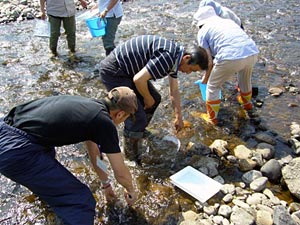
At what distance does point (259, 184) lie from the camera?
3518 mm

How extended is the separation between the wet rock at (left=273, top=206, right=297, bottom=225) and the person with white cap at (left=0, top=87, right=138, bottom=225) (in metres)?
1.46

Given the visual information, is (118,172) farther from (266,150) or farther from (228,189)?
(266,150)

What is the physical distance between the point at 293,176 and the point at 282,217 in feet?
2.34

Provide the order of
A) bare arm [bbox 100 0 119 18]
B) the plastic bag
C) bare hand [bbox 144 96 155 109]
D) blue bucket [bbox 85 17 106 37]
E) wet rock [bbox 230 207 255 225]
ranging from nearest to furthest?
wet rock [bbox 230 207 255 225]
bare hand [bbox 144 96 155 109]
bare arm [bbox 100 0 119 18]
blue bucket [bbox 85 17 106 37]
the plastic bag

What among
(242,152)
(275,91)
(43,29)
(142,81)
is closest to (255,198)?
(242,152)

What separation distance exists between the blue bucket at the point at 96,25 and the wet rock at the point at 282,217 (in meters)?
4.17

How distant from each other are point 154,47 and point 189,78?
265 cm

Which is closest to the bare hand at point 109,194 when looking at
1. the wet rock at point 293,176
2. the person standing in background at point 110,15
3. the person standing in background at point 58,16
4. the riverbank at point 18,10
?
the wet rock at point 293,176

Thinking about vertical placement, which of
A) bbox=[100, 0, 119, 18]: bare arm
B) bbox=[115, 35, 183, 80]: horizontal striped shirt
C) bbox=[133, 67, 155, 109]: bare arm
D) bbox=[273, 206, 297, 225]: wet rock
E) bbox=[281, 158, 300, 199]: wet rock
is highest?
bbox=[115, 35, 183, 80]: horizontal striped shirt

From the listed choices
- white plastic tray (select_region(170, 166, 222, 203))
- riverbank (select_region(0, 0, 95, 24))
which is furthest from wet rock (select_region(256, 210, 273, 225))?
riverbank (select_region(0, 0, 95, 24))

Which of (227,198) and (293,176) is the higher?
(293,176)

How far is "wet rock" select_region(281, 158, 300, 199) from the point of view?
3.40 metres

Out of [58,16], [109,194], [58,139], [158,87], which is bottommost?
[158,87]

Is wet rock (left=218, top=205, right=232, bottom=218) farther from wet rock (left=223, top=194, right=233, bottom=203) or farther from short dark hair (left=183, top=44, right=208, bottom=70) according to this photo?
short dark hair (left=183, top=44, right=208, bottom=70)
